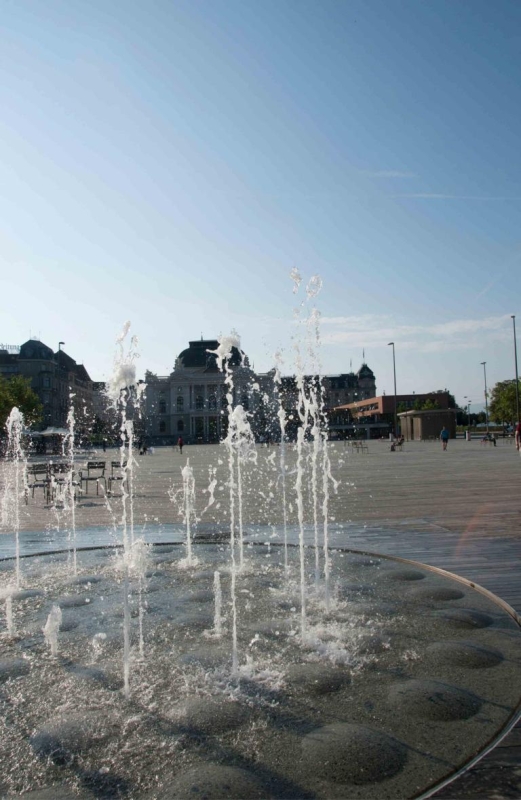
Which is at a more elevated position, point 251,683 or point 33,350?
point 33,350

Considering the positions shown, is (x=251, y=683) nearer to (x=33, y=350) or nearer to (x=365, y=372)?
(x=33, y=350)

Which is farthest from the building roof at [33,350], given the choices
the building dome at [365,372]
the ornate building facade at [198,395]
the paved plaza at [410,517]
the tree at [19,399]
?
the paved plaza at [410,517]

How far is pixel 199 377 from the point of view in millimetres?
119562

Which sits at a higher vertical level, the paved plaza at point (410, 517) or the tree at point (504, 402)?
the tree at point (504, 402)

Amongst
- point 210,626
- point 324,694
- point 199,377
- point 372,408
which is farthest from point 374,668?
point 199,377

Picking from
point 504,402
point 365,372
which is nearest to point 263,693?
point 504,402

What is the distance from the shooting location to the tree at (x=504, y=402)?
7281 cm

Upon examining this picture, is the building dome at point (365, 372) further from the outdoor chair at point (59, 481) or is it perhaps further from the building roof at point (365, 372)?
the outdoor chair at point (59, 481)

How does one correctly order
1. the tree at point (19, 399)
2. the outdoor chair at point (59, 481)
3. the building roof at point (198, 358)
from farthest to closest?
the building roof at point (198, 358)
the tree at point (19, 399)
the outdoor chair at point (59, 481)

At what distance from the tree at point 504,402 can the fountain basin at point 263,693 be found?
228ft

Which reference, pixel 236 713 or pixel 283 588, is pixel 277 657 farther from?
pixel 283 588

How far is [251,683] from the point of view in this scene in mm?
4105

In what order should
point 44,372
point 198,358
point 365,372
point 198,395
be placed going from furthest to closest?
1. point 365,372
2. point 198,358
3. point 198,395
4. point 44,372

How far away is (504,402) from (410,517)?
223 feet
